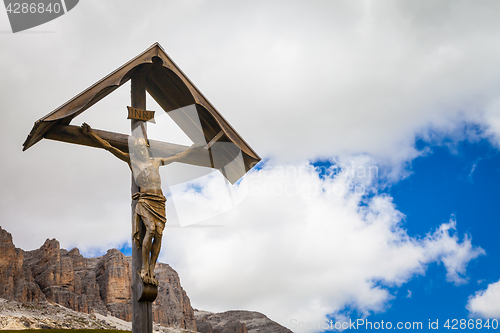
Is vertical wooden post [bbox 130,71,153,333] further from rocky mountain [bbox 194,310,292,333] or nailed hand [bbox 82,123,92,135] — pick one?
rocky mountain [bbox 194,310,292,333]

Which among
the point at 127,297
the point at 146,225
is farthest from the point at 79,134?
the point at 127,297

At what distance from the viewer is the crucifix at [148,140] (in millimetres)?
5797

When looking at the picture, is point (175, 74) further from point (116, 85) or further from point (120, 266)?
point (120, 266)

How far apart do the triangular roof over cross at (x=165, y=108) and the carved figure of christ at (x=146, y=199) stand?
28cm

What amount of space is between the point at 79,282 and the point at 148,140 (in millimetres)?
163613

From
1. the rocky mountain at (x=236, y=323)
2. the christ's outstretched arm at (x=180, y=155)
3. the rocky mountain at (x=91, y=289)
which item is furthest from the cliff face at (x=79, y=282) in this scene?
the christ's outstretched arm at (x=180, y=155)

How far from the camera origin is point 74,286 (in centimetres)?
15225

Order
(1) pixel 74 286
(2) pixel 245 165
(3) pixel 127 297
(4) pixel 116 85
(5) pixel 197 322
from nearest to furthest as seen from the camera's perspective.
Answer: (4) pixel 116 85 → (2) pixel 245 165 → (1) pixel 74 286 → (3) pixel 127 297 → (5) pixel 197 322

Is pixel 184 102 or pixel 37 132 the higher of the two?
pixel 184 102

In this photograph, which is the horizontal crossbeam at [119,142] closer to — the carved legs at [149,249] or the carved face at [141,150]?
the carved face at [141,150]

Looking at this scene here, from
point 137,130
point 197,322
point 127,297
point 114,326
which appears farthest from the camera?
point 197,322

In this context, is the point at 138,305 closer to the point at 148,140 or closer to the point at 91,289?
the point at 148,140

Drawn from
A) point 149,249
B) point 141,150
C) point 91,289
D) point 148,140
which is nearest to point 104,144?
point 141,150

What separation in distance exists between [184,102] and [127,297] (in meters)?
169
